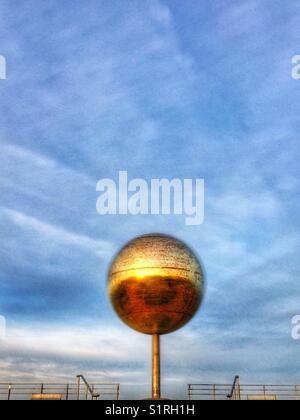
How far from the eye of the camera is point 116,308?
2362 cm

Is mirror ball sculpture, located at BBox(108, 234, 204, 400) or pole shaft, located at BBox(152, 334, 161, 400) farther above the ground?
mirror ball sculpture, located at BBox(108, 234, 204, 400)

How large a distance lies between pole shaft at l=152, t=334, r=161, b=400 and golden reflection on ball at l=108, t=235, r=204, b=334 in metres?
0.61

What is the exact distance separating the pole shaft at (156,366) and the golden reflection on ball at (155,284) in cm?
61

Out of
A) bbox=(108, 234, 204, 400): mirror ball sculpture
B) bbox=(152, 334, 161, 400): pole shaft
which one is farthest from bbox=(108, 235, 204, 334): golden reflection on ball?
bbox=(152, 334, 161, 400): pole shaft

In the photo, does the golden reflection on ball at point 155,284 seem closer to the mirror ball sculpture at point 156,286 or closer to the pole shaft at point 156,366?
the mirror ball sculpture at point 156,286

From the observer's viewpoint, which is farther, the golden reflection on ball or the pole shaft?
the pole shaft

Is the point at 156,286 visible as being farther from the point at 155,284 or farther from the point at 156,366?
the point at 156,366

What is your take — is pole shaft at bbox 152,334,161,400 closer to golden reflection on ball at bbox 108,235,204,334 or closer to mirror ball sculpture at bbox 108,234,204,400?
mirror ball sculpture at bbox 108,234,204,400

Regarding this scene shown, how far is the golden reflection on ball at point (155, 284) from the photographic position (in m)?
22.5

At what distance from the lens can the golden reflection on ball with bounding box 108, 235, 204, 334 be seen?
22.5m

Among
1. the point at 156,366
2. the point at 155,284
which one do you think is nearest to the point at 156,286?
the point at 155,284
